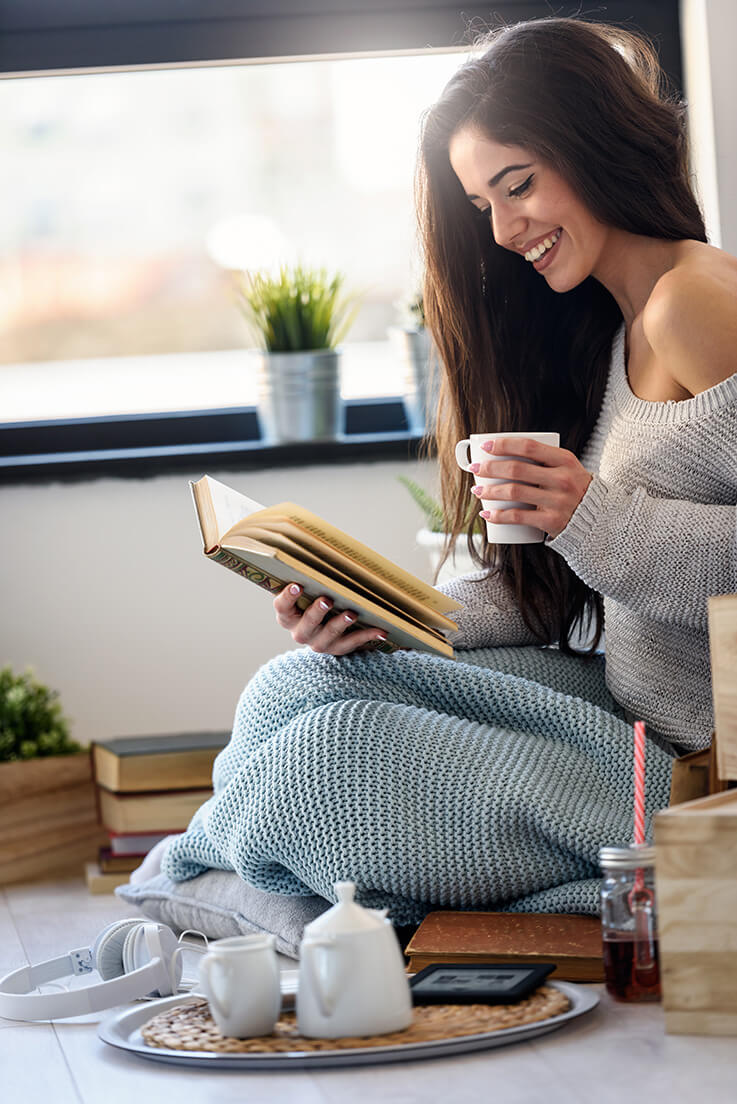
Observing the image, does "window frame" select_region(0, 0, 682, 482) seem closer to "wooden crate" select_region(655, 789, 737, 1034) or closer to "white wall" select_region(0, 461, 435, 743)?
"white wall" select_region(0, 461, 435, 743)

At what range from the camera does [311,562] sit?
1.43m

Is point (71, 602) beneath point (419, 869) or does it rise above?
above

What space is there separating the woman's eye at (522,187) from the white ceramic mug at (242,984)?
918mm

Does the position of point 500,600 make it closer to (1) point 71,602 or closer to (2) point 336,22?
(1) point 71,602

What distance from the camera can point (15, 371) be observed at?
2.67 m

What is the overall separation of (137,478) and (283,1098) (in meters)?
1.59

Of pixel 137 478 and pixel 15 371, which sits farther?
pixel 15 371

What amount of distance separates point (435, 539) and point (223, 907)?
824 mm

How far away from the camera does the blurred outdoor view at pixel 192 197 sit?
2.63 m

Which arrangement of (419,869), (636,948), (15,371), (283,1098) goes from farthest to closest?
(15,371), (419,869), (636,948), (283,1098)

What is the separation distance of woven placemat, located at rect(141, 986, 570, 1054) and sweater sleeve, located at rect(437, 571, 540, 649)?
1.99 ft

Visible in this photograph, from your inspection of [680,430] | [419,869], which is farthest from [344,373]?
[419,869]

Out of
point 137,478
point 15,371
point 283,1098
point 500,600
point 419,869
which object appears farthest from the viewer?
point 15,371

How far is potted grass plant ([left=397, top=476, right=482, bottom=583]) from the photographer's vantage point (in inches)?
86.2
